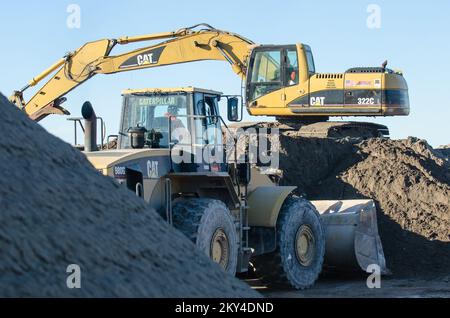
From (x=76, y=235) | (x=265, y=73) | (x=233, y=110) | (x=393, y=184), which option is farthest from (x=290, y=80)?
(x=76, y=235)

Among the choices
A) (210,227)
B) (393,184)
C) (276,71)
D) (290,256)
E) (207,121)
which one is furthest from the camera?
(276,71)

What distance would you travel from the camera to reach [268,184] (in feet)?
48.7

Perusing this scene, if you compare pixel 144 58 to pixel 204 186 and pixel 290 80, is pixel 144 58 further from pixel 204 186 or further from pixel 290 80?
pixel 204 186

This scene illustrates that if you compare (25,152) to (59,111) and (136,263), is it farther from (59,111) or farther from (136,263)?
(59,111)

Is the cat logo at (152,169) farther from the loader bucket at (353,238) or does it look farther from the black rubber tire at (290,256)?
the loader bucket at (353,238)

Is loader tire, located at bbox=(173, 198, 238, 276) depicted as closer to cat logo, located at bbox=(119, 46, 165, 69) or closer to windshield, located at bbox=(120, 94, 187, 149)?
windshield, located at bbox=(120, 94, 187, 149)

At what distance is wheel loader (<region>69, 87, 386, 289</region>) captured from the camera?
1170 centimetres

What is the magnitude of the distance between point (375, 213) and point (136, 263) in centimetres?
921

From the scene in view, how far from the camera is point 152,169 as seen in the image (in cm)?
1183

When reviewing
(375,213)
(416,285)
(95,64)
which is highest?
(95,64)

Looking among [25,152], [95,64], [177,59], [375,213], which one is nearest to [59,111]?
[95,64]

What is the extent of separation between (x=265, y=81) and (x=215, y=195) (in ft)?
34.1

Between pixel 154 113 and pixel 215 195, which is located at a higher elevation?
pixel 154 113
